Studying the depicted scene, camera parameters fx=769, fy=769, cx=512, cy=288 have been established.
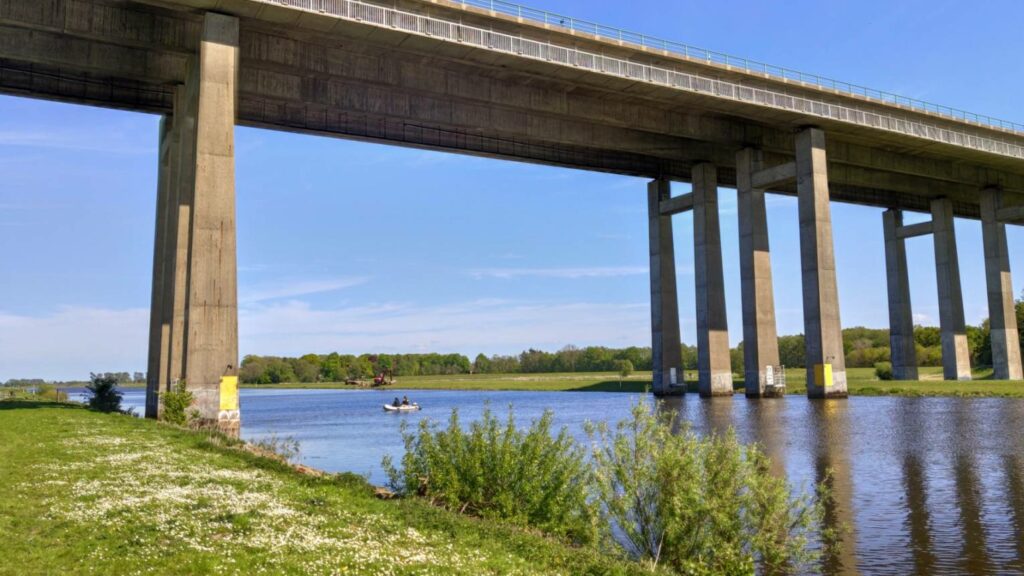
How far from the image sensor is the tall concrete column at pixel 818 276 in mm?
54906

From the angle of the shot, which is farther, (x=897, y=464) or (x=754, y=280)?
(x=754, y=280)

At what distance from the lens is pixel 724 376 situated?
206 feet

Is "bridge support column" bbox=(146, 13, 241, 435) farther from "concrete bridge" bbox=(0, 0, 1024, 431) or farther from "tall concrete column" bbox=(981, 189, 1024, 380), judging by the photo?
"tall concrete column" bbox=(981, 189, 1024, 380)

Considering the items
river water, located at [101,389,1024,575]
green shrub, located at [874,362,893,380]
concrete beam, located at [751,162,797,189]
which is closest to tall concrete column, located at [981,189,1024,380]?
green shrub, located at [874,362,893,380]

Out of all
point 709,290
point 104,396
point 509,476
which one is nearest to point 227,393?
point 104,396

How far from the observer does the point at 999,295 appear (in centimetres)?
7575

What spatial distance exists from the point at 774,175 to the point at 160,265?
144ft

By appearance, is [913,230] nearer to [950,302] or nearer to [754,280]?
[950,302]

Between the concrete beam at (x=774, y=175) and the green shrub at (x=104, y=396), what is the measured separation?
154 feet

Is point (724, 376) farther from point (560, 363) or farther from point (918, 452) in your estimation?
point (560, 363)

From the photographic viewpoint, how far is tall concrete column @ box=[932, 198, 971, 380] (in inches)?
3012

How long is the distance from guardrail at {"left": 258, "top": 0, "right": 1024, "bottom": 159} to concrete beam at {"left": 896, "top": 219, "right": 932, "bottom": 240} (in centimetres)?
1398

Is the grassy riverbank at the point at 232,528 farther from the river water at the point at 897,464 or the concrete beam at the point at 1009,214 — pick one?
the concrete beam at the point at 1009,214

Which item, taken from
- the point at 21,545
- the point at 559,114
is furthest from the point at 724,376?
the point at 21,545
